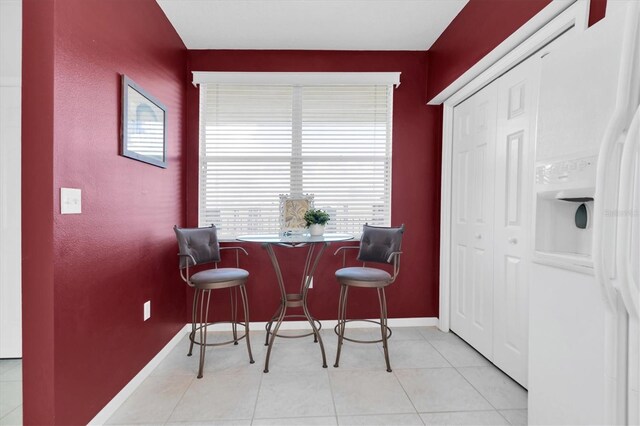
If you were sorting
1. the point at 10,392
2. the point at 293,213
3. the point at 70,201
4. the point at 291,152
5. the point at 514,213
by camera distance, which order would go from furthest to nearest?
the point at 291,152 < the point at 293,213 < the point at 514,213 < the point at 10,392 < the point at 70,201

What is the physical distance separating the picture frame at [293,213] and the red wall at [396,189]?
14.4 inches

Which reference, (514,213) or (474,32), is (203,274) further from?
(474,32)

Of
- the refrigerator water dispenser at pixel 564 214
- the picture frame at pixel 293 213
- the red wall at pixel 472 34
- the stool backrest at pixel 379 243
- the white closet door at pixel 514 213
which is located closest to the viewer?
the refrigerator water dispenser at pixel 564 214

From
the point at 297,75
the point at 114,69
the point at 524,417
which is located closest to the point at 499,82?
the point at 297,75

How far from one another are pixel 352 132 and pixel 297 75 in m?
0.76

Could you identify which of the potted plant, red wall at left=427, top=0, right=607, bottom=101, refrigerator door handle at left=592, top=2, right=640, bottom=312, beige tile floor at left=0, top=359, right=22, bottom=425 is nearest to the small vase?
the potted plant

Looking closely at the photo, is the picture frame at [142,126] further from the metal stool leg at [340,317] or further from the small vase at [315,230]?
the metal stool leg at [340,317]

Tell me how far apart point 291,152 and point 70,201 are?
1.92 m

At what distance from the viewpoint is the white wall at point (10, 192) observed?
2.23m

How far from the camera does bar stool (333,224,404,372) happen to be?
2.23 m

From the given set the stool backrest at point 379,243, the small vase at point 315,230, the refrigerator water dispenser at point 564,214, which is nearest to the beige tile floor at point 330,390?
the stool backrest at point 379,243

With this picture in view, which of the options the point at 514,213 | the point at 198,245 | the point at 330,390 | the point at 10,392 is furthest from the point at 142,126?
the point at 514,213

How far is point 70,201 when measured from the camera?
1.44m

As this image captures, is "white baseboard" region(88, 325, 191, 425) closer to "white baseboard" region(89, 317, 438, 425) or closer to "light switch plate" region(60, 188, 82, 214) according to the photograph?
"white baseboard" region(89, 317, 438, 425)
